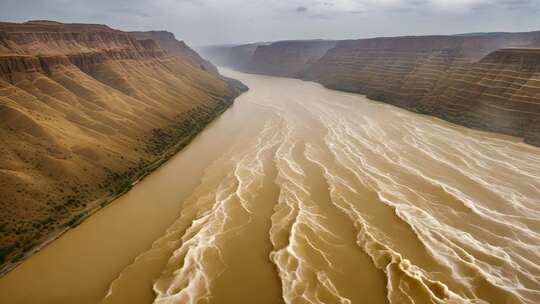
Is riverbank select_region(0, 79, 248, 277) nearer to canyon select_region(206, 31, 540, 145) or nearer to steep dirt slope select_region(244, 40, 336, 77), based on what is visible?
canyon select_region(206, 31, 540, 145)

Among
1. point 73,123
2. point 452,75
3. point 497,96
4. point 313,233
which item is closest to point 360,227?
point 313,233

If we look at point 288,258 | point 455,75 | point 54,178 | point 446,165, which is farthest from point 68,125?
point 455,75

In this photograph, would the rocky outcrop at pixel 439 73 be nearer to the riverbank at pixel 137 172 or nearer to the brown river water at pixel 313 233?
the brown river water at pixel 313 233

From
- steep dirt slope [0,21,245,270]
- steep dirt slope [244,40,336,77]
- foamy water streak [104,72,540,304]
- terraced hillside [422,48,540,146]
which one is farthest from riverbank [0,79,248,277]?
steep dirt slope [244,40,336,77]

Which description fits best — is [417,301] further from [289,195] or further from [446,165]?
[446,165]

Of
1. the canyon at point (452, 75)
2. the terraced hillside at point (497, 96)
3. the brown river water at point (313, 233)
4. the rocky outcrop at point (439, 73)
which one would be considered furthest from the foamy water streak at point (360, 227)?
the rocky outcrop at point (439, 73)
